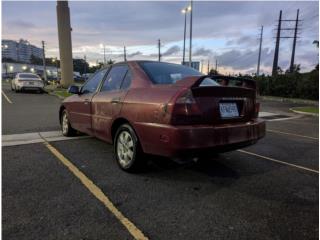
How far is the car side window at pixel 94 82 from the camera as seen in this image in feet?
17.3

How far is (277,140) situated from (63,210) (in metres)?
5.15

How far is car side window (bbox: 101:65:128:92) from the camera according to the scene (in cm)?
459

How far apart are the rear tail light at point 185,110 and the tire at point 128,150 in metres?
0.77

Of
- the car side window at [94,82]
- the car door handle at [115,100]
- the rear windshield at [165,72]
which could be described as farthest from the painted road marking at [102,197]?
the rear windshield at [165,72]

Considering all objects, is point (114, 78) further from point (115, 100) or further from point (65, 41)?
point (65, 41)

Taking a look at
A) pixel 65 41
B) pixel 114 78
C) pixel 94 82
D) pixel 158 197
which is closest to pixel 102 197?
pixel 158 197

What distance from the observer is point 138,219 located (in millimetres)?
2832

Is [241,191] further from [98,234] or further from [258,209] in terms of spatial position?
[98,234]

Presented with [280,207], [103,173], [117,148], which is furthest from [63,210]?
[280,207]

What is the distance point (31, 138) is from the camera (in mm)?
6250

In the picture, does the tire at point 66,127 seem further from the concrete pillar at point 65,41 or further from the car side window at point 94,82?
the concrete pillar at point 65,41

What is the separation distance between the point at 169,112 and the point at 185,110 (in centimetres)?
18

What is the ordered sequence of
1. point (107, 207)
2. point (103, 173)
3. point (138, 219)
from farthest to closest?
1. point (103, 173)
2. point (107, 207)
3. point (138, 219)

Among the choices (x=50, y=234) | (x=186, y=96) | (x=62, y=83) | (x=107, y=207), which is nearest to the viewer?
(x=50, y=234)
